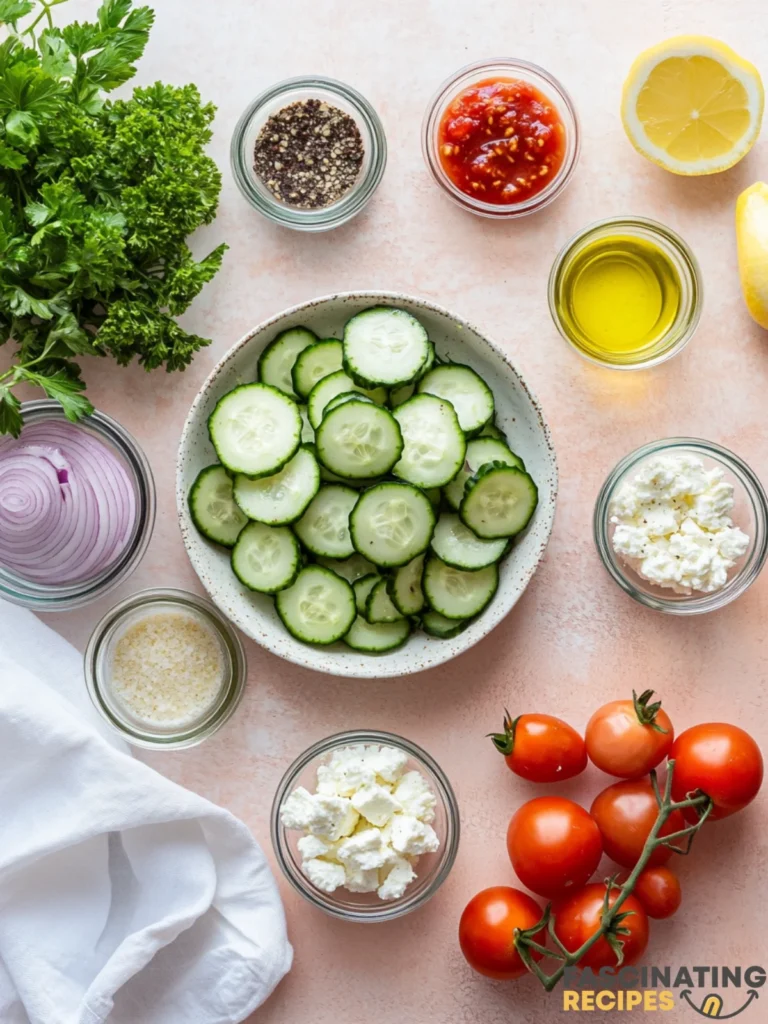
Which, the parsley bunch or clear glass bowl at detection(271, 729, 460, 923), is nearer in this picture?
the parsley bunch

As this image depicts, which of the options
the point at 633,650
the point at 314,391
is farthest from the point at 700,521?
the point at 314,391

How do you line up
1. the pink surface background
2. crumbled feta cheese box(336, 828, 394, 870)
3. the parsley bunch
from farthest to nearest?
the pink surface background
crumbled feta cheese box(336, 828, 394, 870)
the parsley bunch

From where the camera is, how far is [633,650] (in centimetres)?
228

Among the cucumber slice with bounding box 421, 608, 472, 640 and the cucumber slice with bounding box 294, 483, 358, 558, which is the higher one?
the cucumber slice with bounding box 294, 483, 358, 558

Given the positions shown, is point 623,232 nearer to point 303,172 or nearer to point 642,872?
point 303,172

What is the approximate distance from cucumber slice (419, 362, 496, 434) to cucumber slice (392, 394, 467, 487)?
71mm

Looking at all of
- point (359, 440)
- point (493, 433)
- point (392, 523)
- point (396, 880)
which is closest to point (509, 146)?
point (493, 433)

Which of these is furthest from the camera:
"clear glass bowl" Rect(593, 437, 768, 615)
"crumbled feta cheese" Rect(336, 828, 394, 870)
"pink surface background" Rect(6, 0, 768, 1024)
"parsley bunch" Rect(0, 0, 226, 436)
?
"pink surface background" Rect(6, 0, 768, 1024)

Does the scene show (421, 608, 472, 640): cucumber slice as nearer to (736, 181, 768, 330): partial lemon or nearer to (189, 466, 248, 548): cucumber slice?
(189, 466, 248, 548): cucumber slice

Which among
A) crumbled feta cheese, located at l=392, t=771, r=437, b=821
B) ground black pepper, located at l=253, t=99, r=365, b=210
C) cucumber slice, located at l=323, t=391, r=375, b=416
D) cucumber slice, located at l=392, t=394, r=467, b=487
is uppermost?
ground black pepper, located at l=253, t=99, r=365, b=210

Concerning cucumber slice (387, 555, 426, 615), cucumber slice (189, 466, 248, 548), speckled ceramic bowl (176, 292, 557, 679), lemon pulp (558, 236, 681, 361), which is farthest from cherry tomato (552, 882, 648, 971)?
lemon pulp (558, 236, 681, 361)

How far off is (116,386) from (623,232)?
3.86 feet

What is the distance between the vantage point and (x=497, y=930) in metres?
2.09

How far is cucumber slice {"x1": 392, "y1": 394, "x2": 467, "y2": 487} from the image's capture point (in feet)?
6.84
